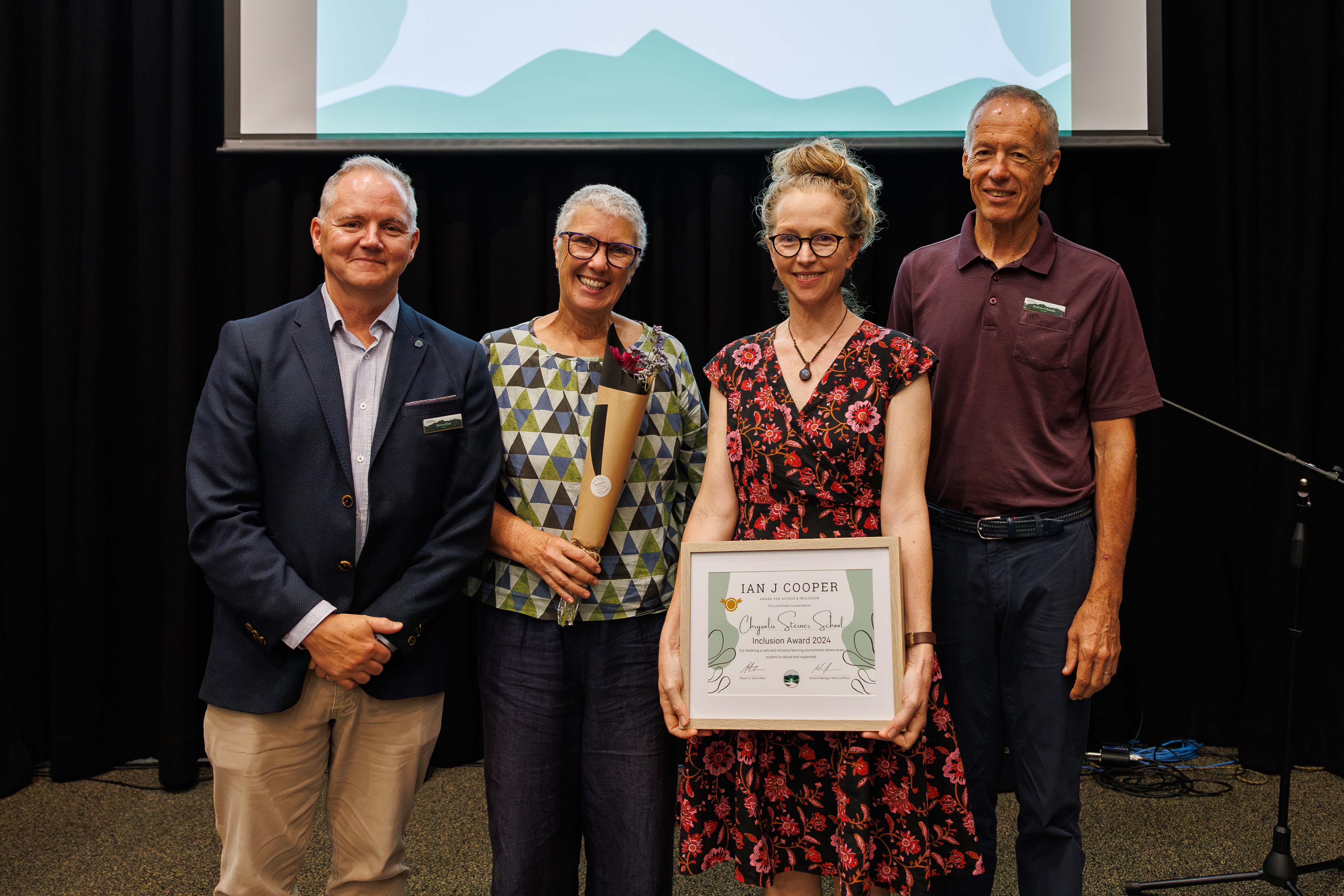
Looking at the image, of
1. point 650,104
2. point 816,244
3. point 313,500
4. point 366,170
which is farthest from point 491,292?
point 816,244

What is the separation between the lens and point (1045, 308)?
1752mm

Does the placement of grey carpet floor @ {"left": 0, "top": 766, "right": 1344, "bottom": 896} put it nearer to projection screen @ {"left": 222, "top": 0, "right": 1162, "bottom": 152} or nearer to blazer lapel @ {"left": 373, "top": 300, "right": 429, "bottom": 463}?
blazer lapel @ {"left": 373, "top": 300, "right": 429, "bottom": 463}

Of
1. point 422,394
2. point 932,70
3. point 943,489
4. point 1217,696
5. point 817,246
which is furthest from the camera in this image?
Answer: point 1217,696

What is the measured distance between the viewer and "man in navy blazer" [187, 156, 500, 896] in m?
1.57

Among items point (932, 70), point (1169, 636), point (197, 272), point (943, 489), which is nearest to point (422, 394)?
point (943, 489)

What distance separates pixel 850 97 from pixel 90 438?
9.62 ft

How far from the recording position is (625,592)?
5.52 feet

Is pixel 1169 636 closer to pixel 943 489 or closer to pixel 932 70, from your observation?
pixel 943 489

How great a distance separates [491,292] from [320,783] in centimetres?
184

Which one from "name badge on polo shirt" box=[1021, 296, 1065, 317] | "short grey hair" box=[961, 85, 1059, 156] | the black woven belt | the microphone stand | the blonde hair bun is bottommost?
the microphone stand

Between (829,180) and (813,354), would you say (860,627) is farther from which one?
(829,180)

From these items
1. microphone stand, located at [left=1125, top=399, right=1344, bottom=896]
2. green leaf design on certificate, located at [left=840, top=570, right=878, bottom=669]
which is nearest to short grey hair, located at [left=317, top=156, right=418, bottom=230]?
green leaf design on certificate, located at [left=840, top=570, right=878, bottom=669]

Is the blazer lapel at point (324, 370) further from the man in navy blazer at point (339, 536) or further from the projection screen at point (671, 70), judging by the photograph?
the projection screen at point (671, 70)

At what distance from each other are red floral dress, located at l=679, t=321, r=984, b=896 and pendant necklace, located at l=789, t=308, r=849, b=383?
3cm
